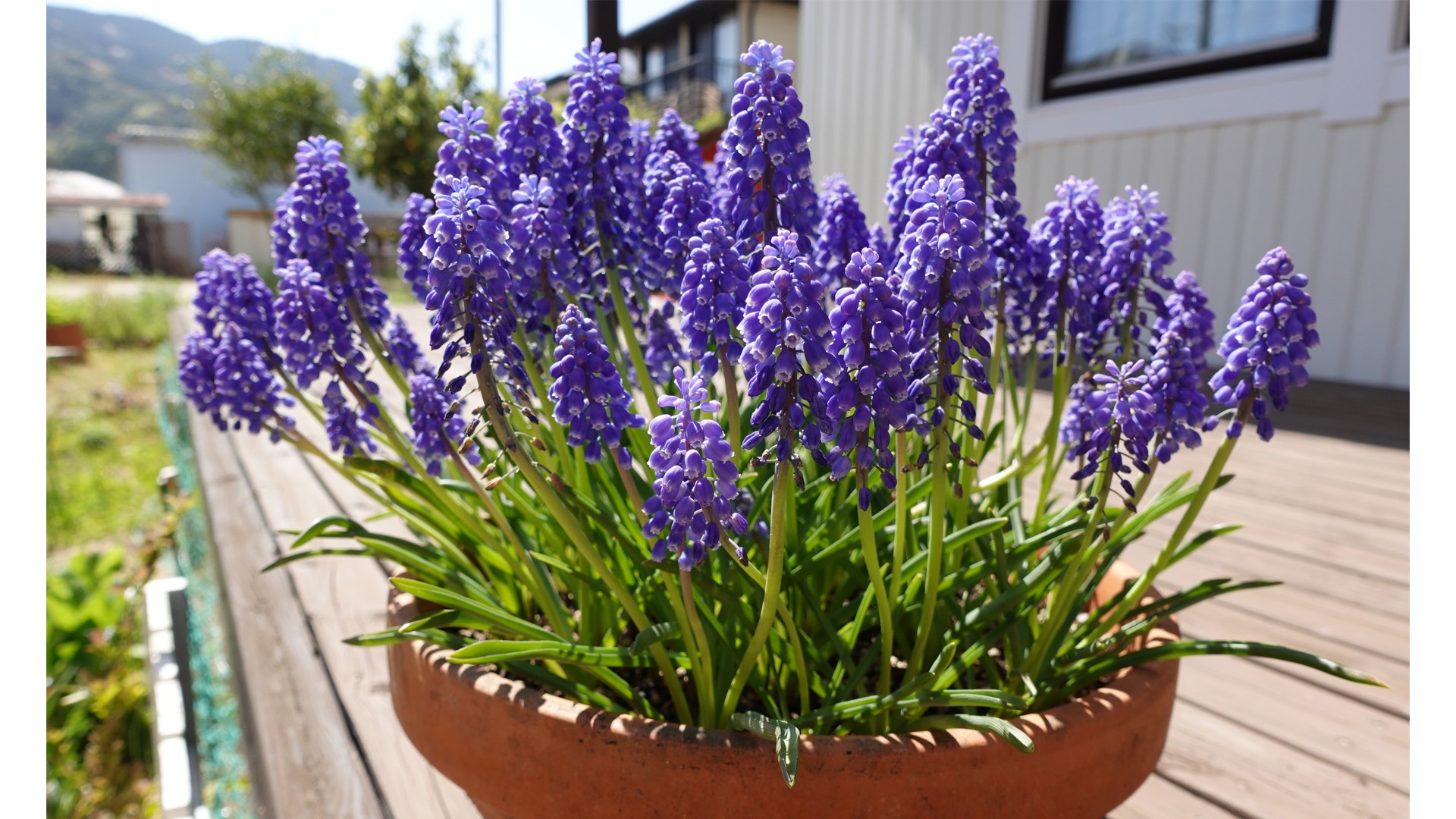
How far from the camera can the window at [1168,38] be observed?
431cm

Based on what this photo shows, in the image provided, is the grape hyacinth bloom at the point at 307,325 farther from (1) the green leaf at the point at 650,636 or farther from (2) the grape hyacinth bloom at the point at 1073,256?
(2) the grape hyacinth bloom at the point at 1073,256

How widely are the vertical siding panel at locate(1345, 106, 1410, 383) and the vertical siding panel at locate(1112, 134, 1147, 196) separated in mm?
1148

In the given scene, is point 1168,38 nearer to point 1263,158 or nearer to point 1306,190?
point 1263,158

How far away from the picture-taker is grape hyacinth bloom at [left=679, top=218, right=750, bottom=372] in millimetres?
683

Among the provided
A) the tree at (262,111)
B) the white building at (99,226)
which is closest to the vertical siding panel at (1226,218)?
the tree at (262,111)

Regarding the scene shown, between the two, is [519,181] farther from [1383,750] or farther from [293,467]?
[293,467]

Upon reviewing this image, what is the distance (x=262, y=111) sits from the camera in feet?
71.2

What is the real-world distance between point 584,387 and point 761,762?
333 mm

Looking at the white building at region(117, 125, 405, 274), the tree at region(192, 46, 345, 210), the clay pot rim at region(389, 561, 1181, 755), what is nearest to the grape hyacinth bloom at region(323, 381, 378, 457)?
the clay pot rim at region(389, 561, 1181, 755)

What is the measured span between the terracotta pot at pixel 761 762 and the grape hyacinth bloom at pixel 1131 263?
398 millimetres

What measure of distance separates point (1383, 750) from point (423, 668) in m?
1.39

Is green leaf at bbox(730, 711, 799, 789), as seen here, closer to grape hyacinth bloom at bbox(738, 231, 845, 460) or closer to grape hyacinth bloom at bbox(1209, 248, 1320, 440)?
grape hyacinth bloom at bbox(738, 231, 845, 460)

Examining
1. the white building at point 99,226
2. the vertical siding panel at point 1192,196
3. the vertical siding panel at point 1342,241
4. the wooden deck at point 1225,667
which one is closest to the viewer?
the wooden deck at point 1225,667

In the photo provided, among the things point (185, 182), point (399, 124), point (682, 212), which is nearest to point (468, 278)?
point (682, 212)
